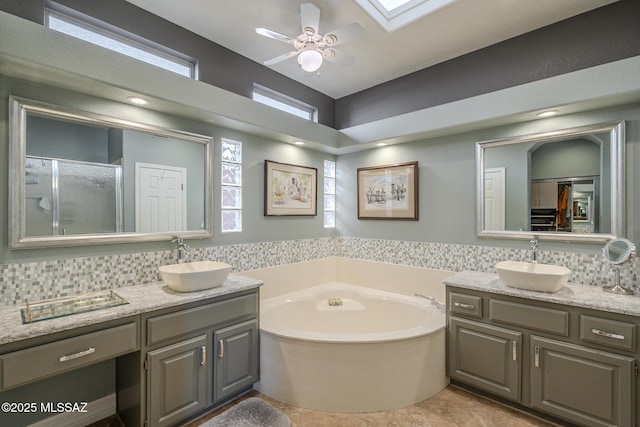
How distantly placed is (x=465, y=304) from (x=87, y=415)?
113 inches

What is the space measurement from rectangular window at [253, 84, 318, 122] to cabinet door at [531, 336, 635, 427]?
313 centimetres

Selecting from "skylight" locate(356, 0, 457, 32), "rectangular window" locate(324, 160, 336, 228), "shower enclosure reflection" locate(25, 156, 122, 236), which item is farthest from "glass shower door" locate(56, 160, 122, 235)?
"rectangular window" locate(324, 160, 336, 228)

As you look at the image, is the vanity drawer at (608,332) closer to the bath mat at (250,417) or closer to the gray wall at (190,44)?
the bath mat at (250,417)

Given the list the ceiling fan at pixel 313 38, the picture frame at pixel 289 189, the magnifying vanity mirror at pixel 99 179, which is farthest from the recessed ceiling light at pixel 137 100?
the picture frame at pixel 289 189

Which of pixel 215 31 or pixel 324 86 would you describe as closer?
pixel 215 31

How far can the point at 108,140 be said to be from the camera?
2.20 metres

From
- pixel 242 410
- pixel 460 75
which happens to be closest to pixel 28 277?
pixel 242 410

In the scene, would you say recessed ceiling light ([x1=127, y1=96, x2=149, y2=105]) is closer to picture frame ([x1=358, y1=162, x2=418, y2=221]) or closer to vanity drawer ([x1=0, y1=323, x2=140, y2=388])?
vanity drawer ([x1=0, y1=323, x2=140, y2=388])

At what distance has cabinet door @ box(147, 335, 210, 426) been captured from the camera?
1.87 m

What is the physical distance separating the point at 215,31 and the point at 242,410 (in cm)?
301

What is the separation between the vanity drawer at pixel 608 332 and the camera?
71.2 inches

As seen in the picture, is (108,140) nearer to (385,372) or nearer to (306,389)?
(306,389)

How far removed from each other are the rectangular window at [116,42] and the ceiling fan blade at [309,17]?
1.15 metres

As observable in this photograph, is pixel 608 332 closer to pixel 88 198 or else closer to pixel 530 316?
pixel 530 316
